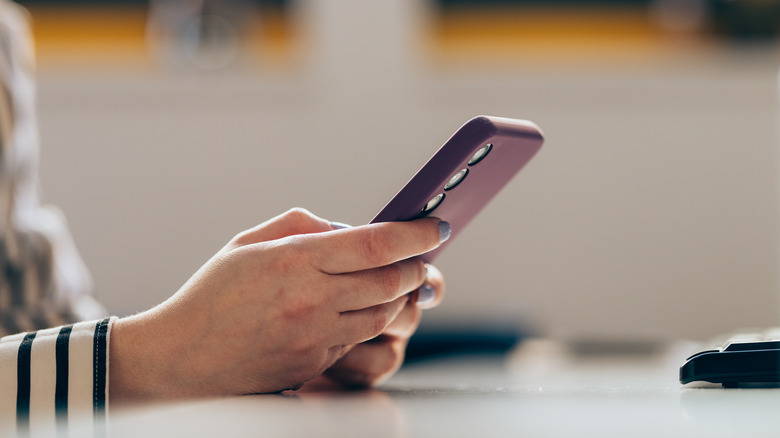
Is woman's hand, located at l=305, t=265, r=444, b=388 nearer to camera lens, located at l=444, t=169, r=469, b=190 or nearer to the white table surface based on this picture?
the white table surface

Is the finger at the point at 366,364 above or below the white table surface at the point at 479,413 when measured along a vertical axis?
below

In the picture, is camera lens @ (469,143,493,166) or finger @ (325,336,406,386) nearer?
camera lens @ (469,143,493,166)

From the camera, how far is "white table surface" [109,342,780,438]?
0.38 m

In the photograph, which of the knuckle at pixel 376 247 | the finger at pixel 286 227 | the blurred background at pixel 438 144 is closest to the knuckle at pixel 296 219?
the finger at pixel 286 227

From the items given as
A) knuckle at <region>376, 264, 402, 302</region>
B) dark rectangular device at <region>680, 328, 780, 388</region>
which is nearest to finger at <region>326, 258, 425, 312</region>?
knuckle at <region>376, 264, 402, 302</region>

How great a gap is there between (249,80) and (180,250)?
20.0 inches

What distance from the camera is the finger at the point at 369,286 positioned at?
0.59 meters

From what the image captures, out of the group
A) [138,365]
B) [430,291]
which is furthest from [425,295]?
[138,365]

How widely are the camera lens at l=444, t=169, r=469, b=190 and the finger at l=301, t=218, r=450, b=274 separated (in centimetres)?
4

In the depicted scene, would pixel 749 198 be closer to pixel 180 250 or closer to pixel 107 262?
pixel 180 250

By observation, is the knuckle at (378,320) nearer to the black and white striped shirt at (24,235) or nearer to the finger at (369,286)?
the finger at (369,286)

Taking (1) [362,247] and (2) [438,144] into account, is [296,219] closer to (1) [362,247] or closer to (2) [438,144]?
(1) [362,247]

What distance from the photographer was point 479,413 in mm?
463

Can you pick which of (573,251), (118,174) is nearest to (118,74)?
(118,174)
